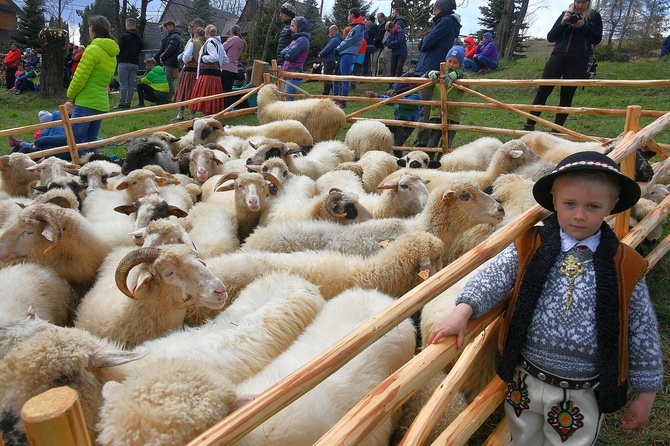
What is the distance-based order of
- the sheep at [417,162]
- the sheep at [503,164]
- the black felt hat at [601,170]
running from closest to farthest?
1. the black felt hat at [601,170]
2. the sheep at [503,164]
3. the sheep at [417,162]

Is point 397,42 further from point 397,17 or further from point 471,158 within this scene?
point 471,158

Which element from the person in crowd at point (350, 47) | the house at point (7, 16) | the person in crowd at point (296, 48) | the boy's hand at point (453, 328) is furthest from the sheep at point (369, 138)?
the house at point (7, 16)

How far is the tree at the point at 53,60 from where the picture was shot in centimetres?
1623

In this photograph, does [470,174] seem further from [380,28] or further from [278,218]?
[380,28]

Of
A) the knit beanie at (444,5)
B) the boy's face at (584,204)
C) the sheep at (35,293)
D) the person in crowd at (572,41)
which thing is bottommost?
the sheep at (35,293)

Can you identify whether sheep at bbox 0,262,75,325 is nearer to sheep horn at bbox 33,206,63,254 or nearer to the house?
sheep horn at bbox 33,206,63,254

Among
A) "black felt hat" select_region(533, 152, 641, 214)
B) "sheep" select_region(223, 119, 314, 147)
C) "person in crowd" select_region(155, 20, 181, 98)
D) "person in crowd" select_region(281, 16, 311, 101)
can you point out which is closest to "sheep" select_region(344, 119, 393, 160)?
"sheep" select_region(223, 119, 314, 147)

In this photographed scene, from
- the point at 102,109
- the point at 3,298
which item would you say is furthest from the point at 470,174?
the point at 102,109

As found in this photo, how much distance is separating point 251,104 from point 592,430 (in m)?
10.9

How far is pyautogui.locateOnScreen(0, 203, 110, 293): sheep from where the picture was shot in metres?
3.60

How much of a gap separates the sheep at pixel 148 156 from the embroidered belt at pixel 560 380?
5424 millimetres

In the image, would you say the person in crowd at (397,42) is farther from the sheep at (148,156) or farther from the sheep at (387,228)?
the sheep at (387,228)

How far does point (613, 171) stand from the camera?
192 centimetres

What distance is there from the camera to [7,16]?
50719mm
